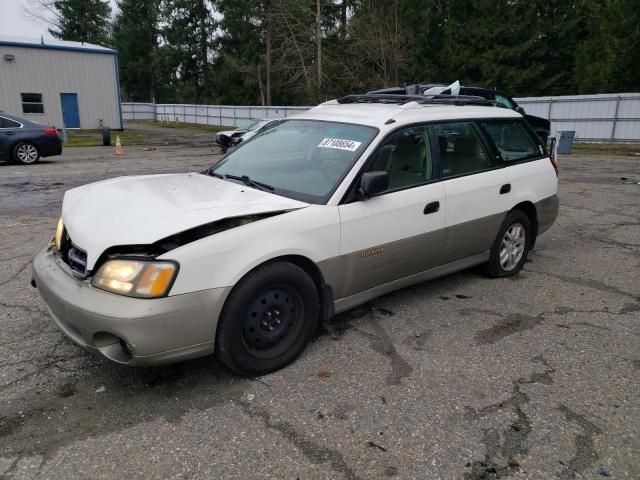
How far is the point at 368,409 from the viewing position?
287 cm

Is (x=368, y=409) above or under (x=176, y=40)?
under

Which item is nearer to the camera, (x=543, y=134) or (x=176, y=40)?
(x=543, y=134)

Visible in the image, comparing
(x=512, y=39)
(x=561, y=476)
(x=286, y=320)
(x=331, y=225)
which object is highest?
(x=512, y=39)

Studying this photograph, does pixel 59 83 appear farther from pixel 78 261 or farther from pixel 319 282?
pixel 319 282

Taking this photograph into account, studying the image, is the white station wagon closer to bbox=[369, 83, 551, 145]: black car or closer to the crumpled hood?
the crumpled hood

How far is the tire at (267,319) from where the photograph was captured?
2939mm

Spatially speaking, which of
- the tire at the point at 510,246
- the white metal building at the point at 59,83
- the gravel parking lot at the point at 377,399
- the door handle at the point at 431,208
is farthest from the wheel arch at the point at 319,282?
the white metal building at the point at 59,83

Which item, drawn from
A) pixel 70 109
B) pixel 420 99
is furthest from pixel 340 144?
pixel 70 109

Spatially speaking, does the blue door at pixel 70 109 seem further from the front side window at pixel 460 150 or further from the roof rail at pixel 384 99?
the front side window at pixel 460 150

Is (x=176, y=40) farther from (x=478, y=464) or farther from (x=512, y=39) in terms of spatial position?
(x=478, y=464)

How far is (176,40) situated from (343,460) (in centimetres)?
5528

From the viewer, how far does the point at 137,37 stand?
55.4m

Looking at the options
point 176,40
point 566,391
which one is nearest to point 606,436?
point 566,391

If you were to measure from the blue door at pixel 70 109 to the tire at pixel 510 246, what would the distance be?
27941 millimetres
